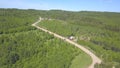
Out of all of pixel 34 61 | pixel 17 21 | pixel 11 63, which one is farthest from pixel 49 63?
pixel 17 21

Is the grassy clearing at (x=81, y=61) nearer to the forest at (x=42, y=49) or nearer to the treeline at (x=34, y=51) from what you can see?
the forest at (x=42, y=49)

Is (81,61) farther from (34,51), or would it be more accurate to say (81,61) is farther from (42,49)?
(34,51)

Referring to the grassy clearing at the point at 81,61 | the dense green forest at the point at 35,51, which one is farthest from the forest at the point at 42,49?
the grassy clearing at the point at 81,61

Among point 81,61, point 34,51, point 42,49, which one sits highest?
point 81,61

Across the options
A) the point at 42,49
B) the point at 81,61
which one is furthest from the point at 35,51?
the point at 81,61

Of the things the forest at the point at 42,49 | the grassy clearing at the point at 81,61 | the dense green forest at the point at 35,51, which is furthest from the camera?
the forest at the point at 42,49

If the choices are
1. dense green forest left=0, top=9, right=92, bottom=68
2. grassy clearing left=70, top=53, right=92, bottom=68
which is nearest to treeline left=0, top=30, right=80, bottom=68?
dense green forest left=0, top=9, right=92, bottom=68

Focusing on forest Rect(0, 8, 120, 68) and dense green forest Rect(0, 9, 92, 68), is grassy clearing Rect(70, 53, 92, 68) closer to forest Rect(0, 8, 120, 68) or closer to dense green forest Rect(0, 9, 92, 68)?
dense green forest Rect(0, 9, 92, 68)

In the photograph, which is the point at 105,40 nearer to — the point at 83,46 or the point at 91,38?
the point at 91,38

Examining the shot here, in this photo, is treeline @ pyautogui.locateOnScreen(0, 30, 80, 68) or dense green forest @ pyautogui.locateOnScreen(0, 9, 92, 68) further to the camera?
treeline @ pyautogui.locateOnScreen(0, 30, 80, 68)

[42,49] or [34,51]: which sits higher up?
[42,49]

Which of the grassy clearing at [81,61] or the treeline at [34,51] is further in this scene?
the treeline at [34,51]
